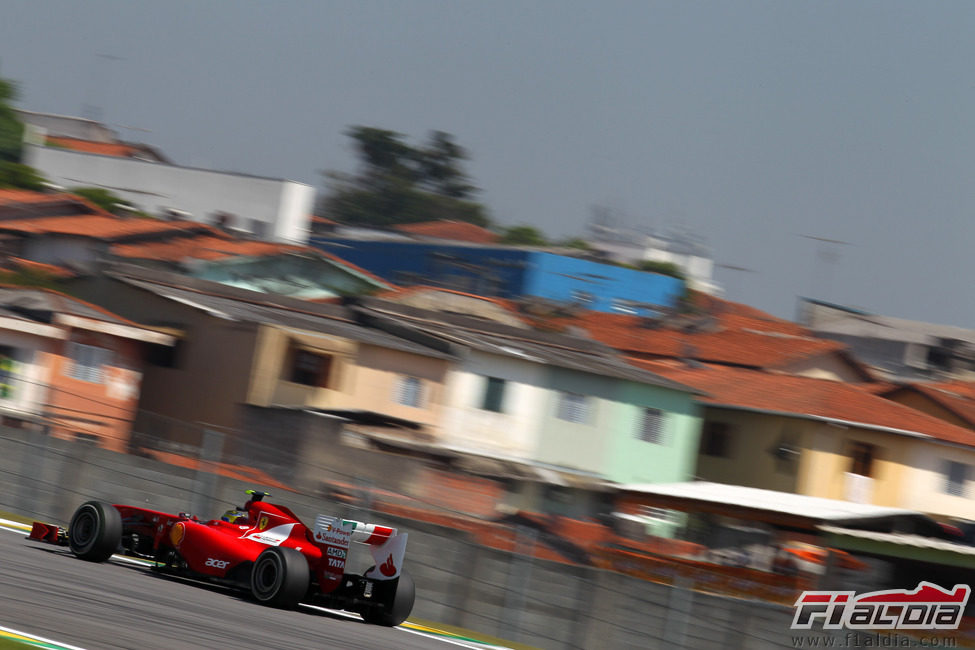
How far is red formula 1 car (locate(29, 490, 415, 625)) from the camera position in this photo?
1120 centimetres

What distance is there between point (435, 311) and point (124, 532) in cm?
3376

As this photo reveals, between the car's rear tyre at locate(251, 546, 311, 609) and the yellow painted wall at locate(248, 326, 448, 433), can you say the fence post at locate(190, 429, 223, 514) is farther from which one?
the yellow painted wall at locate(248, 326, 448, 433)

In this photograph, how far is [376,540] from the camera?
37.7 feet

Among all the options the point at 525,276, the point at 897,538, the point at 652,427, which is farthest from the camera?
the point at 525,276

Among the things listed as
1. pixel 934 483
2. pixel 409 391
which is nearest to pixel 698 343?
pixel 934 483

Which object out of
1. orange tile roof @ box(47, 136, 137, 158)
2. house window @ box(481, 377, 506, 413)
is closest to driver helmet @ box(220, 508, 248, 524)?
house window @ box(481, 377, 506, 413)

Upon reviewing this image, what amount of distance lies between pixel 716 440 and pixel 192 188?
33358 mm

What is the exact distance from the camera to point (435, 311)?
45.6 meters

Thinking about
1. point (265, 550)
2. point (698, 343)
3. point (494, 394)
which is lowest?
point (265, 550)

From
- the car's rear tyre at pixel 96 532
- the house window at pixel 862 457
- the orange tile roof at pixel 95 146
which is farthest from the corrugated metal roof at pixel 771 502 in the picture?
the orange tile roof at pixel 95 146

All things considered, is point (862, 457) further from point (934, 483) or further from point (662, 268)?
point (662, 268)

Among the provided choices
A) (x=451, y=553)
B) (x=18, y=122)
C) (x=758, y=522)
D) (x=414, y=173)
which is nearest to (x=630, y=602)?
(x=451, y=553)

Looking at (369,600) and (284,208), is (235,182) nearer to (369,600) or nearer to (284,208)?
(284,208)

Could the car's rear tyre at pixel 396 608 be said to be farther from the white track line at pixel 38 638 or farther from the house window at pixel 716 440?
the house window at pixel 716 440
